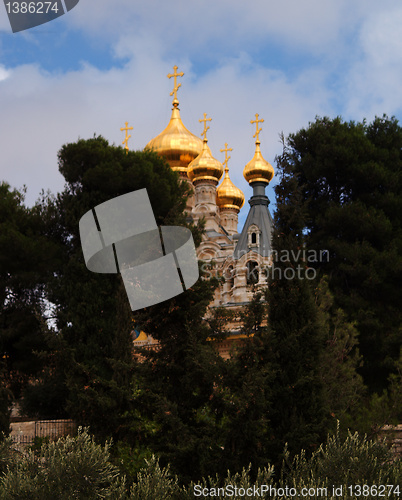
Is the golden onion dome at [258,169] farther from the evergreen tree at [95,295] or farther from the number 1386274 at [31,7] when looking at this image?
the number 1386274 at [31,7]

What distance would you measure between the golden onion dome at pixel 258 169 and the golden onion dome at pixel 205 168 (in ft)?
5.74

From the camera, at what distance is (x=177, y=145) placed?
37500 millimetres

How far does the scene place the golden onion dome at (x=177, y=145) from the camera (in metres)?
37.3

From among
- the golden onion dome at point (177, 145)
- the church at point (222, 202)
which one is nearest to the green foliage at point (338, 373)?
the church at point (222, 202)

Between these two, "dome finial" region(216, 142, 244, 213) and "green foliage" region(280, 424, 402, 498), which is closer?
"green foliage" region(280, 424, 402, 498)

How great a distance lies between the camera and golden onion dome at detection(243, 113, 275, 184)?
116 feet

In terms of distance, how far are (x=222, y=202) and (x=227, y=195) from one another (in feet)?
1.87

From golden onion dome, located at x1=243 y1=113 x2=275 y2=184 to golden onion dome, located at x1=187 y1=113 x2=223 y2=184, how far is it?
1751 mm

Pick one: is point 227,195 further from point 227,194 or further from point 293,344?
point 293,344

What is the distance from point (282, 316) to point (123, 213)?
22.3 feet

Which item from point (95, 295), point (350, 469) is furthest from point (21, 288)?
point (350, 469)

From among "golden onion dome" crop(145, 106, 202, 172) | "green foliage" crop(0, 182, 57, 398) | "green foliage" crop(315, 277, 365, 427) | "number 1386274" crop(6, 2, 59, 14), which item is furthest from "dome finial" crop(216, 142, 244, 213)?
"number 1386274" crop(6, 2, 59, 14)

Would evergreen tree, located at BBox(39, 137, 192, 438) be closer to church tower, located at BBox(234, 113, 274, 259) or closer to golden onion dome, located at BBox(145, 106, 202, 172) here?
church tower, located at BBox(234, 113, 274, 259)

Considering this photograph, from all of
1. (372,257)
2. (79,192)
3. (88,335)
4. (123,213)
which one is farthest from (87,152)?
(372,257)
